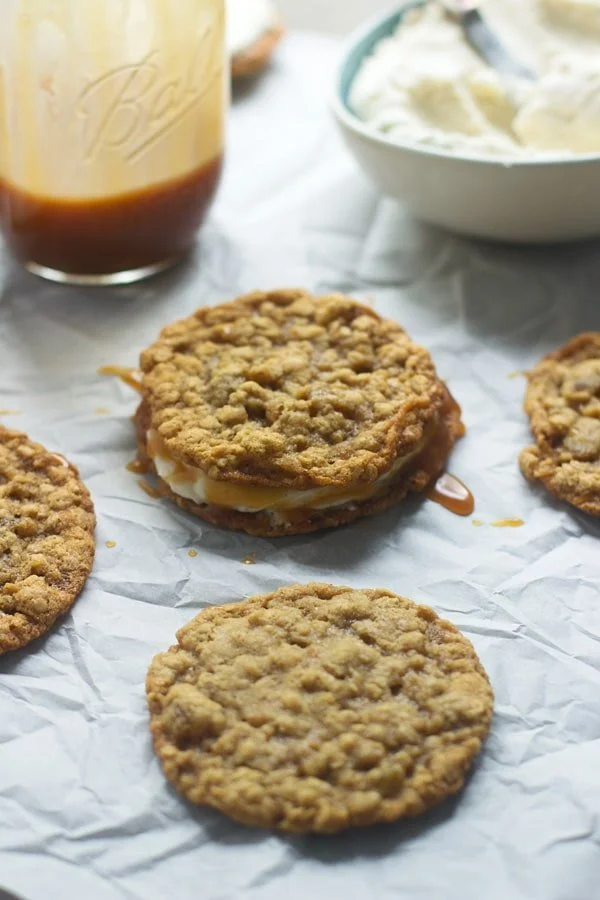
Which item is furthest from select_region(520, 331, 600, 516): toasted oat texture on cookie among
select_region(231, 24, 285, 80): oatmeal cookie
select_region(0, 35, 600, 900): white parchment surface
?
select_region(231, 24, 285, 80): oatmeal cookie

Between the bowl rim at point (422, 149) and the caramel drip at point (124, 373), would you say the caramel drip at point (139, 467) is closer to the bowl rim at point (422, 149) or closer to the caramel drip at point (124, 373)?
the caramel drip at point (124, 373)

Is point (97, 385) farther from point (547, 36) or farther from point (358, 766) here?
point (547, 36)

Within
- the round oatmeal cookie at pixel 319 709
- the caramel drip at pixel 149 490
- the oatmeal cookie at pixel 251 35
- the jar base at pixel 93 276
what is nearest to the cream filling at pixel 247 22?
the oatmeal cookie at pixel 251 35

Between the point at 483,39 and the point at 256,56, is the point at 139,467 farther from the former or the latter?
the point at 256,56

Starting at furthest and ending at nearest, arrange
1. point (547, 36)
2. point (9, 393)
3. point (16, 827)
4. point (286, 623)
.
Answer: point (547, 36) → point (9, 393) → point (286, 623) → point (16, 827)

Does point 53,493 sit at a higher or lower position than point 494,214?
lower

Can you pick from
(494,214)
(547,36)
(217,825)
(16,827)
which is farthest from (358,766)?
(547,36)

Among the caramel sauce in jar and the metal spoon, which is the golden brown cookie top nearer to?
the caramel sauce in jar

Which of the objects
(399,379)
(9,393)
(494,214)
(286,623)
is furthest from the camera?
(494,214)
